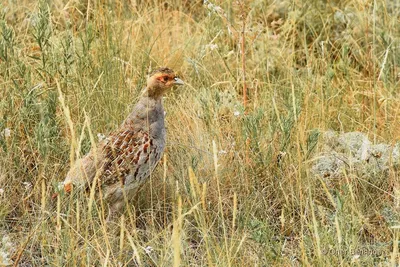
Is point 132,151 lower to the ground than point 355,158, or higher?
higher

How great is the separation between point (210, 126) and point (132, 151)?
661 mm

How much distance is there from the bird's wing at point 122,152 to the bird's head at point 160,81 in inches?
10.1

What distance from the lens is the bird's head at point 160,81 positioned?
15.3 feet

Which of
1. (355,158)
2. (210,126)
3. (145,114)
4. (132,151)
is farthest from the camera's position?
(210,126)

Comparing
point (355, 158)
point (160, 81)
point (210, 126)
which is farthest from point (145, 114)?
point (355, 158)

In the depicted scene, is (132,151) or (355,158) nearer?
(132,151)

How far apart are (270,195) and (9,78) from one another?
1.72 meters

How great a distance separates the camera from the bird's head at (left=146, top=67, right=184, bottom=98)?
15.3 feet

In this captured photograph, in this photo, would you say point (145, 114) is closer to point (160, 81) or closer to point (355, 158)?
point (160, 81)

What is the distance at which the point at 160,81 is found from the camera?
4680 millimetres

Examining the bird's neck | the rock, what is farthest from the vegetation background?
the bird's neck

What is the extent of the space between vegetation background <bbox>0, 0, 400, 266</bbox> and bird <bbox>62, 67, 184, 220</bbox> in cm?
12

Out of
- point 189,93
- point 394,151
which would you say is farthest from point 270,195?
point 189,93

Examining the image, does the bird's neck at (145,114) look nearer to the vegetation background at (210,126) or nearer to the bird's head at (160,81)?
the bird's head at (160,81)
